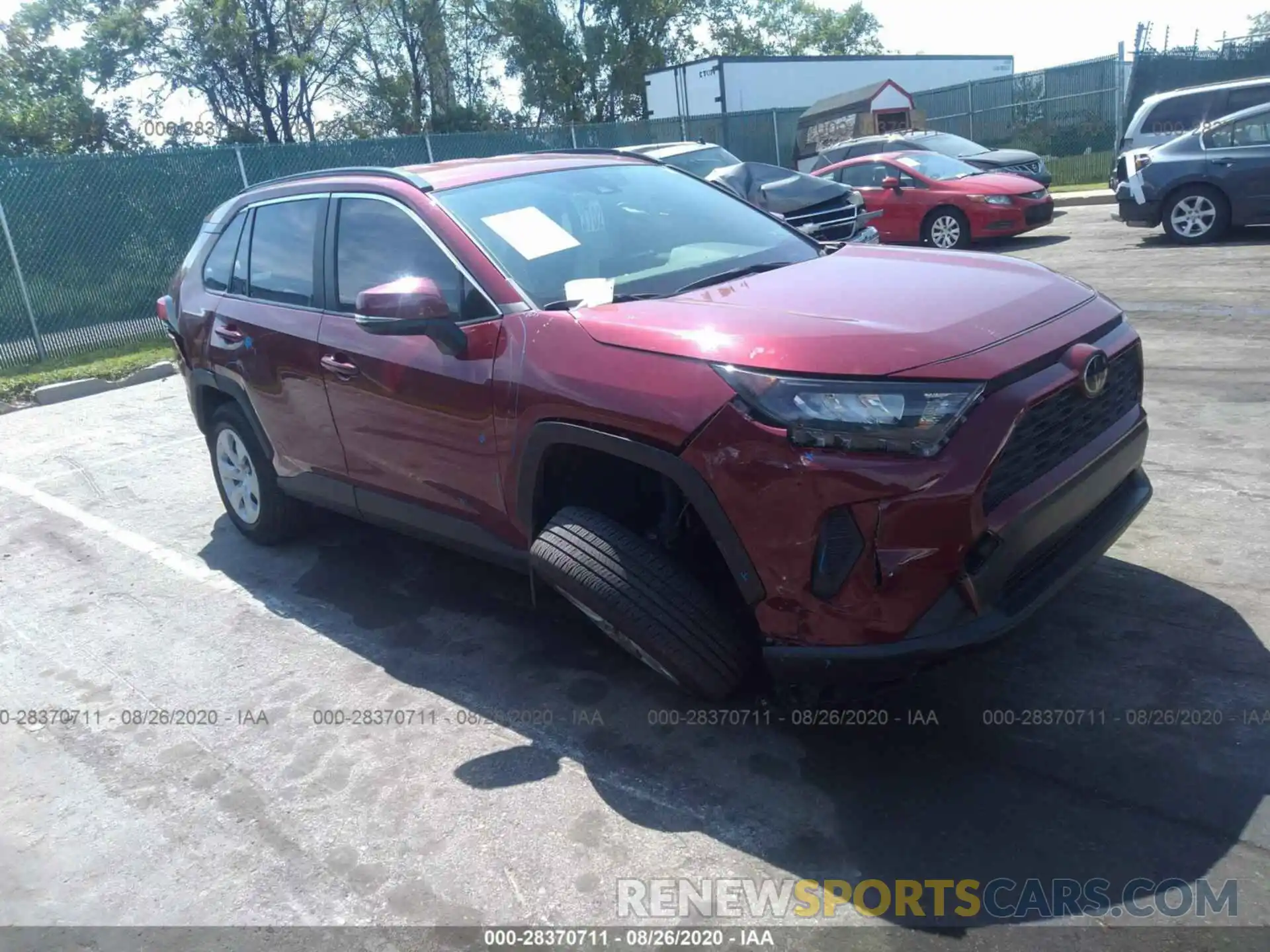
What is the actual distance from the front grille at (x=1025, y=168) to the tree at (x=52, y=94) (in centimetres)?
2095

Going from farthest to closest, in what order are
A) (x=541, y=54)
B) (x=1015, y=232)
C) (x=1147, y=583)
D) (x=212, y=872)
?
(x=541, y=54)
(x=1015, y=232)
(x=1147, y=583)
(x=212, y=872)

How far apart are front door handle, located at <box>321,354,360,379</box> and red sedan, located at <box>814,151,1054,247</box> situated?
11.4 metres

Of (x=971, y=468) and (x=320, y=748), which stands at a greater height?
(x=971, y=468)

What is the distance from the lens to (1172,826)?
281 centimetres

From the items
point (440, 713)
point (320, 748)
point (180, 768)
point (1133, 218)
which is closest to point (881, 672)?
point (440, 713)

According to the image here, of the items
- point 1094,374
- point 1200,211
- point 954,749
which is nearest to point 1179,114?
point 1200,211

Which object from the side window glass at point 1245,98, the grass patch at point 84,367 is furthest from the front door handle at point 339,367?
the side window glass at point 1245,98

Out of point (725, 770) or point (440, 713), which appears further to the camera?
point (440, 713)

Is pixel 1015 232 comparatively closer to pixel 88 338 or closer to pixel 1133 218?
pixel 1133 218

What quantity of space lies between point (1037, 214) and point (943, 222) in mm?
1200

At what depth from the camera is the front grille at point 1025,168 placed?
55.0ft

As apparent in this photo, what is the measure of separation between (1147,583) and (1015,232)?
35.8ft

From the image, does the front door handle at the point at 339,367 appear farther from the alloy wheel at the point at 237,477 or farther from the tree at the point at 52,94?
the tree at the point at 52,94

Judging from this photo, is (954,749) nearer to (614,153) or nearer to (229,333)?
(614,153)
